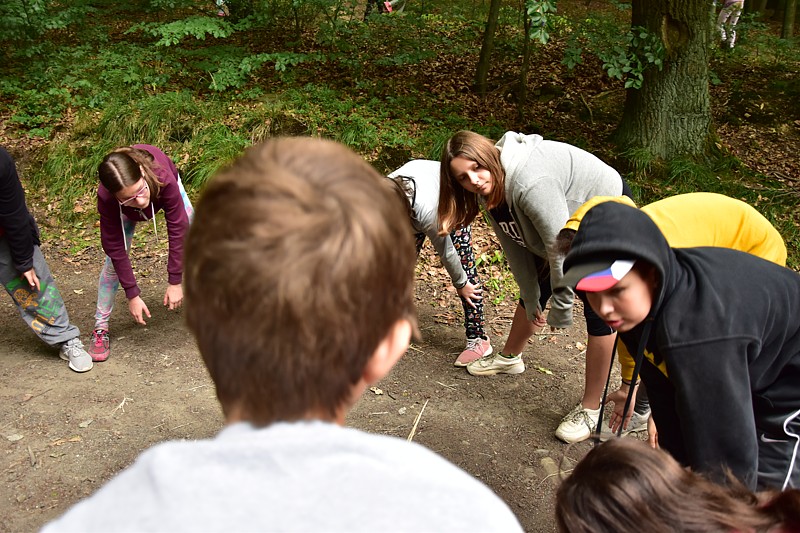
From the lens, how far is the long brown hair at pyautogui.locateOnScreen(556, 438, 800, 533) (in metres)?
1.49

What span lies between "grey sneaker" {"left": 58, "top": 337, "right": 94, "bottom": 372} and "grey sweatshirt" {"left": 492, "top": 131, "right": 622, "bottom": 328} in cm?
319

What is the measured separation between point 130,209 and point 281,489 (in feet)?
12.4

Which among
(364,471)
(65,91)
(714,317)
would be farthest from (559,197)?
(65,91)

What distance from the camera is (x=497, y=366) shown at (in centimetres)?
427

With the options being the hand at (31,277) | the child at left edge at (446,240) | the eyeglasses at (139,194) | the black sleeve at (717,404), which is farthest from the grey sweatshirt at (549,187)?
the hand at (31,277)

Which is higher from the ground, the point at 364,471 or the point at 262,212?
the point at 262,212

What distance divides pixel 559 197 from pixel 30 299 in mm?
3571

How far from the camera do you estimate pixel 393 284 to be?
2.68ft

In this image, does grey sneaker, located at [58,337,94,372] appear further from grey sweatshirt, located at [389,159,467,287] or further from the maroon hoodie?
grey sweatshirt, located at [389,159,467,287]

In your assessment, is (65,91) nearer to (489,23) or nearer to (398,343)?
(489,23)

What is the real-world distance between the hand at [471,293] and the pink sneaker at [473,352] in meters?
0.33

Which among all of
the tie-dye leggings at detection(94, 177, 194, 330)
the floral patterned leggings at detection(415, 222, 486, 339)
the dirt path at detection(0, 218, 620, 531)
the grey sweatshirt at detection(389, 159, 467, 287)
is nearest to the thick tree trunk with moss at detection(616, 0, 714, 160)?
the dirt path at detection(0, 218, 620, 531)

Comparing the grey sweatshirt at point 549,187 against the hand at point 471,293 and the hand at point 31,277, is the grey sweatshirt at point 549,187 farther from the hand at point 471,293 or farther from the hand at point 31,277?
the hand at point 31,277

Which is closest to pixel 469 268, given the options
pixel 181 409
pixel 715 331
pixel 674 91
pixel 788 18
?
pixel 181 409
